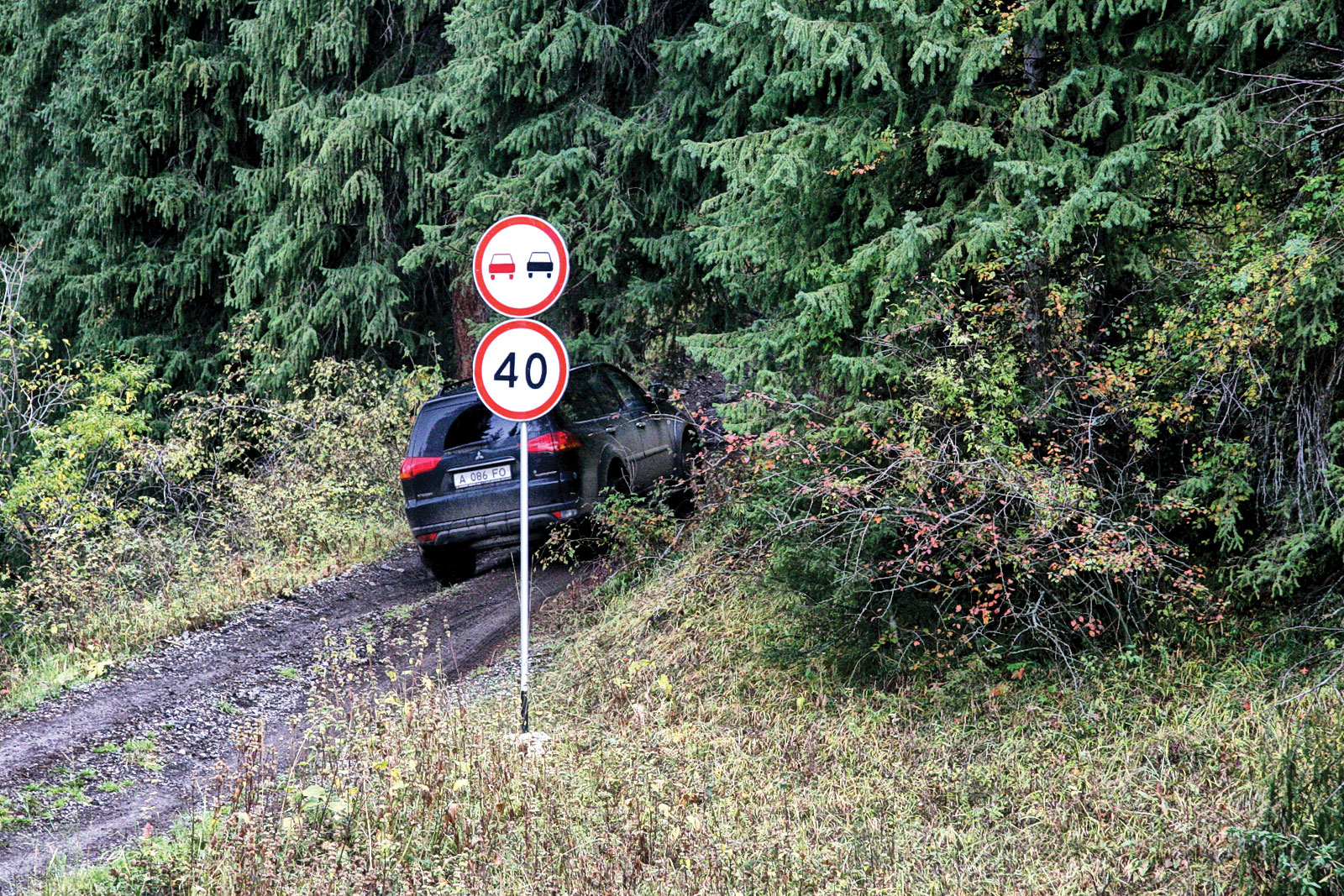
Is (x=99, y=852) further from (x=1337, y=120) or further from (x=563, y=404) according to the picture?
(x=1337, y=120)

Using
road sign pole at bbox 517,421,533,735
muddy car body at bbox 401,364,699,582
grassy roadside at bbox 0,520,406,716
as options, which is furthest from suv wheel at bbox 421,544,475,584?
road sign pole at bbox 517,421,533,735

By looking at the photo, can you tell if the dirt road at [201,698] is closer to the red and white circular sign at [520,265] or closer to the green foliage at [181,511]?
the green foliage at [181,511]

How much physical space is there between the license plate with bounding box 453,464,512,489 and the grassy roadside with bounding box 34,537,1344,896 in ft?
11.8

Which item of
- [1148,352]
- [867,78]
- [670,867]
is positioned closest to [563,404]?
[867,78]

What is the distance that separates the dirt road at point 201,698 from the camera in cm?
623

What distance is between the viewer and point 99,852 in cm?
567

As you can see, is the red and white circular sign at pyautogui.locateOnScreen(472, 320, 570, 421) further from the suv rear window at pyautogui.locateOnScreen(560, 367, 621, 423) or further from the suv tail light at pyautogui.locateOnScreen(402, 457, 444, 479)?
the suv tail light at pyautogui.locateOnScreen(402, 457, 444, 479)

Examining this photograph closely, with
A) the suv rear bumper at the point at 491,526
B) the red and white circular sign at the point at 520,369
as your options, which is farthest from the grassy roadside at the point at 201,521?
the red and white circular sign at the point at 520,369

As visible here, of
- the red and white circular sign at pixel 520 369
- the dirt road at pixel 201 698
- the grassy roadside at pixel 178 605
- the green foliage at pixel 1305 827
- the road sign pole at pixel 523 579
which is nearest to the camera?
Answer: the green foliage at pixel 1305 827

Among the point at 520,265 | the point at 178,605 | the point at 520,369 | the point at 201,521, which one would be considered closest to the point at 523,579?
the point at 520,369

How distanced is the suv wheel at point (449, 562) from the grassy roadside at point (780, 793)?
408cm

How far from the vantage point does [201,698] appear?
27.5 feet

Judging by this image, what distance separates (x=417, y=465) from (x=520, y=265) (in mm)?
4461

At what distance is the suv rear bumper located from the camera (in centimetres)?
1060
